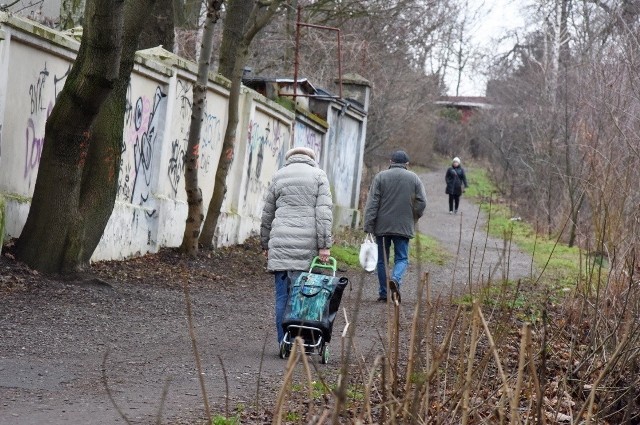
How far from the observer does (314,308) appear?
8.32 m

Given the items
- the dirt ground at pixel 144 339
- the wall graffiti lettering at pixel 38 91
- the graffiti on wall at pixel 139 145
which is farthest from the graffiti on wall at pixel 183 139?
the wall graffiti lettering at pixel 38 91

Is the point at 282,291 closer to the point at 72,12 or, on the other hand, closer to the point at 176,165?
the point at 176,165

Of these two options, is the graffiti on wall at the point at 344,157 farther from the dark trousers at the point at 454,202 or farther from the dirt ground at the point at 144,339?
the dirt ground at the point at 144,339

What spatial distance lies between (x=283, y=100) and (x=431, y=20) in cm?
1090

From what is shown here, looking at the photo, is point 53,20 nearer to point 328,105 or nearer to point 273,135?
point 273,135

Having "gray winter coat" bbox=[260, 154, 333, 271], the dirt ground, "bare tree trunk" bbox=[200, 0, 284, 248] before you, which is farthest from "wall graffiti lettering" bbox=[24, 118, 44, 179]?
"bare tree trunk" bbox=[200, 0, 284, 248]

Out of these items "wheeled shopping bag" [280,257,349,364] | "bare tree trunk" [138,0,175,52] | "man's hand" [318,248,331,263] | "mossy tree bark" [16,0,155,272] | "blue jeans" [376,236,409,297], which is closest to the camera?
"wheeled shopping bag" [280,257,349,364]

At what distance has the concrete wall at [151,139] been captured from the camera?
11.2 m

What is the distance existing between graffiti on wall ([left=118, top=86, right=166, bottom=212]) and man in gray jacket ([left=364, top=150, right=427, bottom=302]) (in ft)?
9.57

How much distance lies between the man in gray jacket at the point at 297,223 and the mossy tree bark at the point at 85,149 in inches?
88.9

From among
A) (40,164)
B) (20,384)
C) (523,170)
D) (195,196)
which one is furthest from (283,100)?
(523,170)

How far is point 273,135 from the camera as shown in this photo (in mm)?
20359

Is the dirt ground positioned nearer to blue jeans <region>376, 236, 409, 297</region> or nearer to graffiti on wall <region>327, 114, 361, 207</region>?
blue jeans <region>376, 236, 409, 297</region>

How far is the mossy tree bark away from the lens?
408 inches
